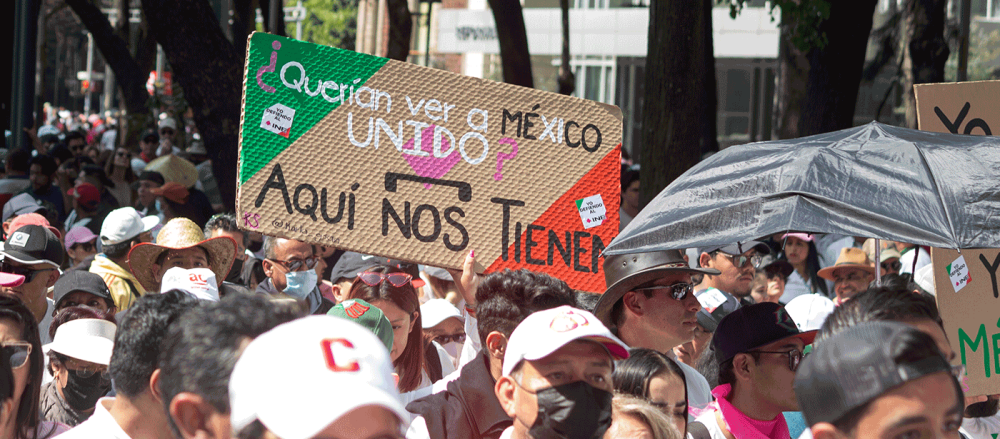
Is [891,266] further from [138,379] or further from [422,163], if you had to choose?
[138,379]

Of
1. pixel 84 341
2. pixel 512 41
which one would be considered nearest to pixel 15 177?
pixel 512 41

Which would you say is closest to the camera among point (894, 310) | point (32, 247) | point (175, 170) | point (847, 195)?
point (894, 310)

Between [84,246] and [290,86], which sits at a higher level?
[290,86]

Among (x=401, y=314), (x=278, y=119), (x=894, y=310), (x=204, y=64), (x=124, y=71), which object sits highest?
(x=204, y=64)

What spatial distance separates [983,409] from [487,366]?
2386 mm

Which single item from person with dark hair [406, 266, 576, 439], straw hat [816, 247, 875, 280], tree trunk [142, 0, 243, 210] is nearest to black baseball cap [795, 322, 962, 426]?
person with dark hair [406, 266, 576, 439]

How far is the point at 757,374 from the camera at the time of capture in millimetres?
3799

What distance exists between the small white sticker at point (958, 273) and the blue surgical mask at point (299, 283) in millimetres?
3471

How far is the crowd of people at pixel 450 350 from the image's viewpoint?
173 cm

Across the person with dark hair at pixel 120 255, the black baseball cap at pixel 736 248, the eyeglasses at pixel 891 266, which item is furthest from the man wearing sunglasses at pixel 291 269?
the eyeglasses at pixel 891 266

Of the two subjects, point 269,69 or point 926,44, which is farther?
point 926,44

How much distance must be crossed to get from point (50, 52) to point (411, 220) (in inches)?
2872

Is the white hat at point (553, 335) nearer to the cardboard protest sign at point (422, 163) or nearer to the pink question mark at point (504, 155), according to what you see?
the cardboard protest sign at point (422, 163)

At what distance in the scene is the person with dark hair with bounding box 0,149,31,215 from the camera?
35.0 feet
